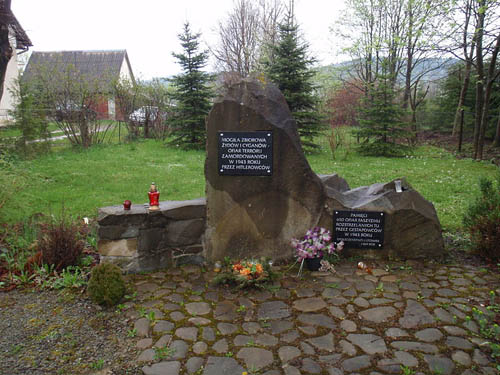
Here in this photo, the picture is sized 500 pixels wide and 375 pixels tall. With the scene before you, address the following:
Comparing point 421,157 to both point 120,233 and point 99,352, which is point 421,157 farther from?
point 99,352

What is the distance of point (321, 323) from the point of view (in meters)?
3.40

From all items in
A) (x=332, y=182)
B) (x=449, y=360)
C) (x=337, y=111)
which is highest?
(x=337, y=111)

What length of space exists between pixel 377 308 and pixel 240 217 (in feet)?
6.19

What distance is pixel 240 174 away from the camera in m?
4.56

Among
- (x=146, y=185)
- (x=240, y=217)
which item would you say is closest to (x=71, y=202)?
(x=146, y=185)

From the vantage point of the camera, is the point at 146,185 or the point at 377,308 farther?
the point at 146,185

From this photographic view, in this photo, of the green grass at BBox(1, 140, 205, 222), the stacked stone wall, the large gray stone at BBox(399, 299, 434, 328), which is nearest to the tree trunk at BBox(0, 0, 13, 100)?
the green grass at BBox(1, 140, 205, 222)

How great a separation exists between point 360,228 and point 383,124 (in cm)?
1172

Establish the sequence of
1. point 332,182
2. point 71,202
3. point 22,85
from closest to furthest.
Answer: point 332,182
point 71,202
point 22,85

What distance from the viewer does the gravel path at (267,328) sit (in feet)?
9.29

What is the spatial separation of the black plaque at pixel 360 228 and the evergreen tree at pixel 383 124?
1131 cm

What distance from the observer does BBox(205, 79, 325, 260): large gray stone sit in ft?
14.8

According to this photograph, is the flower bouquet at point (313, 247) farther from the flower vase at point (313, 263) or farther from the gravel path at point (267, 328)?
the gravel path at point (267, 328)

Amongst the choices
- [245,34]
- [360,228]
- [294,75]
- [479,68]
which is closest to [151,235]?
[360,228]
